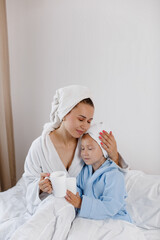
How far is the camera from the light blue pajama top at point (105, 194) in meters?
1.21

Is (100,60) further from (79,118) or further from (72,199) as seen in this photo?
(72,199)

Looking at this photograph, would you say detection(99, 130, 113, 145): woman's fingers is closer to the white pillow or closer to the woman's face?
the woman's face

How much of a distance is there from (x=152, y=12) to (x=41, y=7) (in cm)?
114

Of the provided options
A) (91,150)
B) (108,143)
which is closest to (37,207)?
(91,150)

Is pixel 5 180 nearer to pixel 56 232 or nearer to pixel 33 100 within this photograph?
pixel 33 100

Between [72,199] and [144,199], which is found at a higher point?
[72,199]

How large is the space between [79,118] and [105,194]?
0.48 meters

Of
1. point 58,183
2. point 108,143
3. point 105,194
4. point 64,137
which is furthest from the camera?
point 64,137

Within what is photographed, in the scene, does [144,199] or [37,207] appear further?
[144,199]

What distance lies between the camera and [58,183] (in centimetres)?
113

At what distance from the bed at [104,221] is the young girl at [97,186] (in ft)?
0.21

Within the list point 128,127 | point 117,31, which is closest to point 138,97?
point 128,127

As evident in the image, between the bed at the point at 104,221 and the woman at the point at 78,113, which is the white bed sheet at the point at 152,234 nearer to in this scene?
the bed at the point at 104,221

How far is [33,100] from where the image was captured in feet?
8.10
